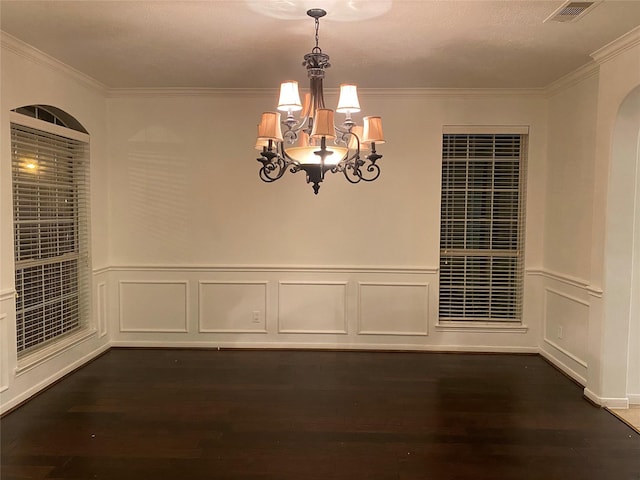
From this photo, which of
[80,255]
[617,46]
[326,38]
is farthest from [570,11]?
[80,255]

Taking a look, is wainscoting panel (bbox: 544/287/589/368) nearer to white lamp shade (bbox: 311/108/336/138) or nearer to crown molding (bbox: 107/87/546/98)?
crown molding (bbox: 107/87/546/98)

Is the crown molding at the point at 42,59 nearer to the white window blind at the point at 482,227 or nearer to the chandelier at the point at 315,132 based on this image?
the chandelier at the point at 315,132

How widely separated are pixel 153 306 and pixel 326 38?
3.28 m

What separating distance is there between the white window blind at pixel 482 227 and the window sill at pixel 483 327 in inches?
2.9

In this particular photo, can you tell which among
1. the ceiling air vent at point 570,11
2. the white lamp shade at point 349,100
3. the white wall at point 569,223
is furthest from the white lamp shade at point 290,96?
the white wall at point 569,223

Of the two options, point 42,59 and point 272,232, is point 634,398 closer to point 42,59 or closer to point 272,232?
point 272,232

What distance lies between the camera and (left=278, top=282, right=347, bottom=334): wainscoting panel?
15.5ft

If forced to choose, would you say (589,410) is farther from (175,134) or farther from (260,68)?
(175,134)

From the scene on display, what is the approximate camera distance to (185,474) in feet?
8.39

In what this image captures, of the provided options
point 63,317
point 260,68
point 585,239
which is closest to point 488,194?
point 585,239

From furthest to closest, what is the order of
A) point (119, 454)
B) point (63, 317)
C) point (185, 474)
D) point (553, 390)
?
point (63, 317), point (553, 390), point (119, 454), point (185, 474)

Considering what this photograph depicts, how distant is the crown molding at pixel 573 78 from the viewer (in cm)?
367

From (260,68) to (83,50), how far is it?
139 centimetres

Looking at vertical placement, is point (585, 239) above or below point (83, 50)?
below
